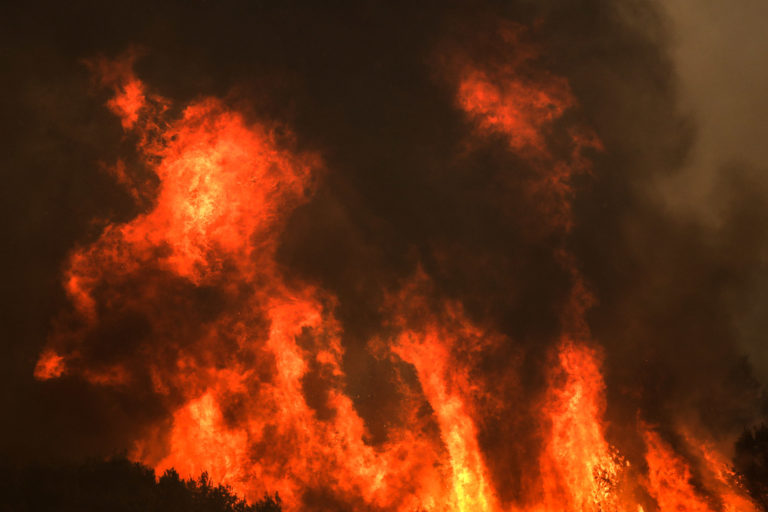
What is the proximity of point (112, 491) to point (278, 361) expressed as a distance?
4.52m

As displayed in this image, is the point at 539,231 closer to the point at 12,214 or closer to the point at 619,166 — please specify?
the point at 619,166

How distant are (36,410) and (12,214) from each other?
5.08 m

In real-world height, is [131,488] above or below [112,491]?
above

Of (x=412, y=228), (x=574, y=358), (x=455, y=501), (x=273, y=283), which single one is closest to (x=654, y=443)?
(x=574, y=358)

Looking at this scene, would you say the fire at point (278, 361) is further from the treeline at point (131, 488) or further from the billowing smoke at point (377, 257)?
the treeline at point (131, 488)

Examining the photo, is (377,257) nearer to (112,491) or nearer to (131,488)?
(131,488)

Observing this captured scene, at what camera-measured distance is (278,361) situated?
Answer: 42.5 ft

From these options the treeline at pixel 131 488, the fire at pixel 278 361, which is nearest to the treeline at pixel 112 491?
the treeline at pixel 131 488

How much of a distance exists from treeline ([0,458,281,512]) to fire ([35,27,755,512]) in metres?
0.71

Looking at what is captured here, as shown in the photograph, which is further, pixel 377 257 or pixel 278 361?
pixel 377 257

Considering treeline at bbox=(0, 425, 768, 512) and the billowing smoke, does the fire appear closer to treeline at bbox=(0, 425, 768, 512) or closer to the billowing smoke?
the billowing smoke

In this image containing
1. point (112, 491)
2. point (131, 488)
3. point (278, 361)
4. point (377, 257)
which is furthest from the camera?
point (377, 257)

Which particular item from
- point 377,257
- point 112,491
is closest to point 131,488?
point 112,491

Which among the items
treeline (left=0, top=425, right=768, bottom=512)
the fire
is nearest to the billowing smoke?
the fire
